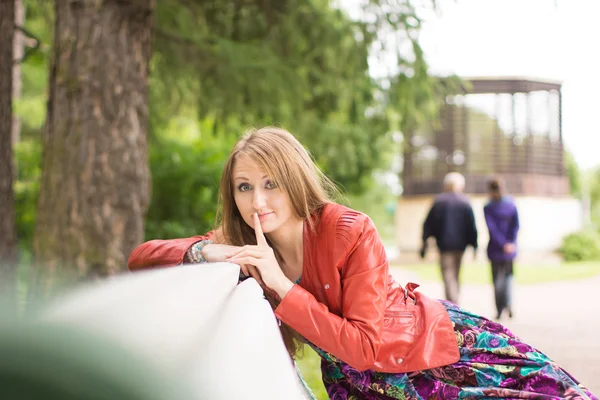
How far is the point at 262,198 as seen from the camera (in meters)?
2.51

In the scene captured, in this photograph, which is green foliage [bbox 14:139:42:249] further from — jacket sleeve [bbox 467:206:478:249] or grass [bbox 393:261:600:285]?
grass [bbox 393:261:600:285]

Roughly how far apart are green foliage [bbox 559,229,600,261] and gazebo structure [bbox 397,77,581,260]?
88 cm

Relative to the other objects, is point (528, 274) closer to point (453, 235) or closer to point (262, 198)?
point (453, 235)

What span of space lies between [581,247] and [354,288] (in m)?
25.0

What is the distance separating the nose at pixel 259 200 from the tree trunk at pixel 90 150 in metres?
3.11

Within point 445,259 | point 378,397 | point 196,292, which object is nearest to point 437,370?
point 378,397

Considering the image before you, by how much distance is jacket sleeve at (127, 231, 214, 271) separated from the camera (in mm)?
2555

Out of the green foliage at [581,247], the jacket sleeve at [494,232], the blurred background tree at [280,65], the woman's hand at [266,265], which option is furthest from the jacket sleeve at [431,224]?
the green foliage at [581,247]

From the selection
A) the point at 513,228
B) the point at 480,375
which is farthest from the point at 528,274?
the point at 480,375

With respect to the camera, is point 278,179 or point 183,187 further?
point 183,187

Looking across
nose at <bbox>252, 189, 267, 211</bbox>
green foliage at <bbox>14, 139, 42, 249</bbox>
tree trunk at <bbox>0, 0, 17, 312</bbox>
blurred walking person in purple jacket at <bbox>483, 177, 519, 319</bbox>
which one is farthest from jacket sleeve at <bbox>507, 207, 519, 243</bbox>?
nose at <bbox>252, 189, 267, 211</bbox>

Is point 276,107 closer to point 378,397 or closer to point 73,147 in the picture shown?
point 73,147

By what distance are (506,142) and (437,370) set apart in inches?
1041

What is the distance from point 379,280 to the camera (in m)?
2.38
